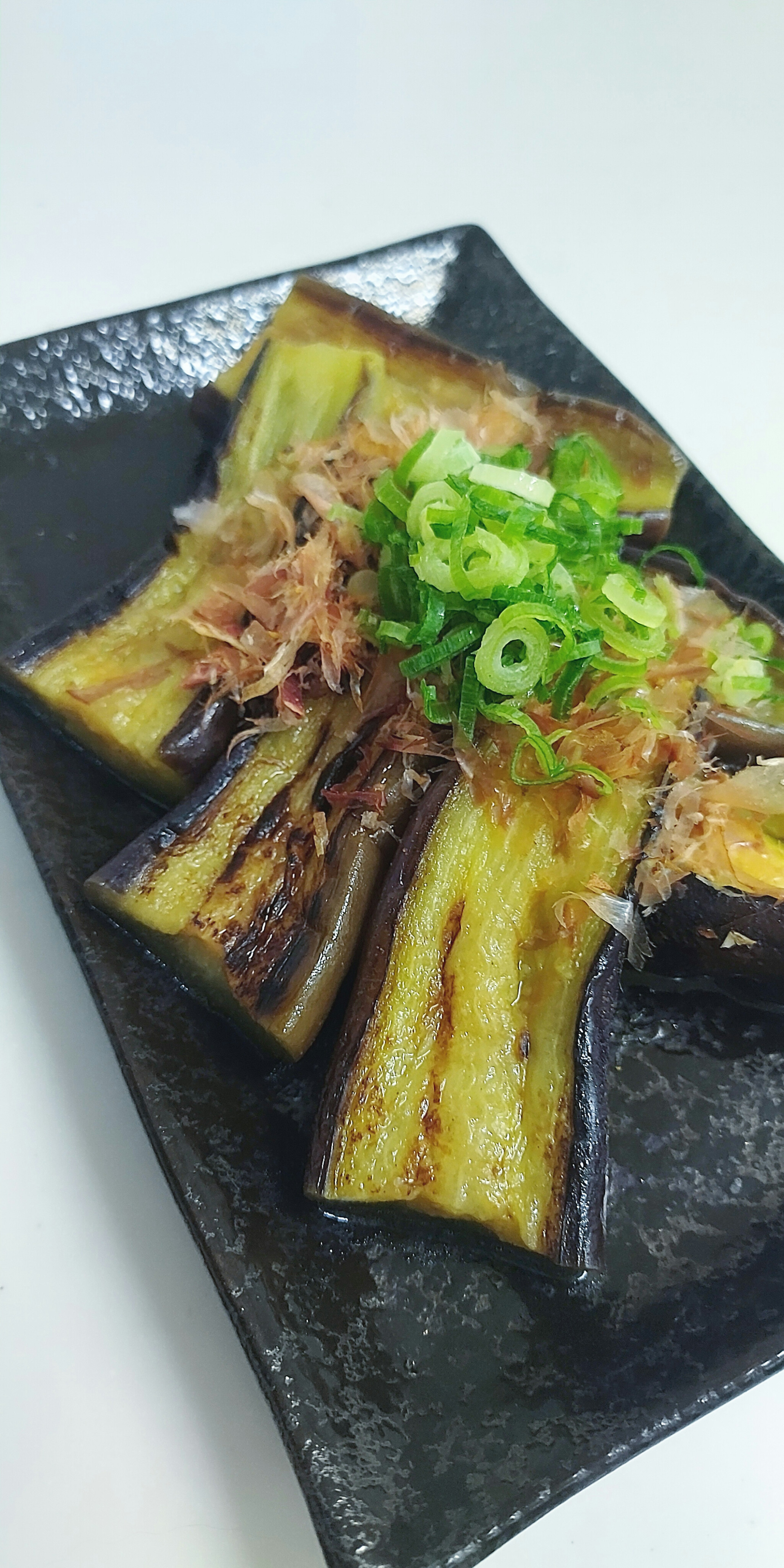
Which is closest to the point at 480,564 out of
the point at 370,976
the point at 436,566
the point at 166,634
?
the point at 436,566

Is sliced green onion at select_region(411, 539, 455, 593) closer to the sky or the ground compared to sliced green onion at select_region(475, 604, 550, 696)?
closer to the sky

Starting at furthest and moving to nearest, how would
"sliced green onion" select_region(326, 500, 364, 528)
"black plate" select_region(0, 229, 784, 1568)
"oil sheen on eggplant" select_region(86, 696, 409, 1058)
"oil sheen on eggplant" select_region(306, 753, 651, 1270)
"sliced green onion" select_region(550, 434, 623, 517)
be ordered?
"sliced green onion" select_region(550, 434, 623, 517), "sliced green onion" select_region(326, 500, 364, 528), "oil sheen on eggplant" select_region(86, 696, 409, 1058), "oil sheen on eggplant" select_region(306, 753, 651, 1270), "black plate" select_region(0, 229, 784, 1568)

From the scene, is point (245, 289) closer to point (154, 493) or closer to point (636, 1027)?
point (154, 493)

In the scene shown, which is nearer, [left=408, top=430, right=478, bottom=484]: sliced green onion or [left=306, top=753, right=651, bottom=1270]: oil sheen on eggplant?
[left=306, top=753, right=651, bottom=1270]: oil sheen on eggplant

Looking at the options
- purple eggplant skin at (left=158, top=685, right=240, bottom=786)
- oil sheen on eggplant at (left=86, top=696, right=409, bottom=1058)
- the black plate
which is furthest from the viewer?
purple eggplant skin at (left=158, top=685, right=240, bottom=786)

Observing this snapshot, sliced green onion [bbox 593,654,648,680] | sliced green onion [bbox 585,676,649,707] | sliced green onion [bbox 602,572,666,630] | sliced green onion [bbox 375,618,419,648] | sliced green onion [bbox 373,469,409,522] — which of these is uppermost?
sliced green onion [bbox 602,572,666,630]

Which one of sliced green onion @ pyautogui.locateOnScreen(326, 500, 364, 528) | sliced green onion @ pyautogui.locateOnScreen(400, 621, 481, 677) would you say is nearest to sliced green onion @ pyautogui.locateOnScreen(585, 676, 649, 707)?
sliced green onion @ pyautogui.locateOnScreen(400, 621, 481, 677)

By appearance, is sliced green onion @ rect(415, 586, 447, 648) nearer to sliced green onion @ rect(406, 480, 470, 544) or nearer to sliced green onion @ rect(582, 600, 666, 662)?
sliced green onion @ rect(406, 480, 470, 544)
